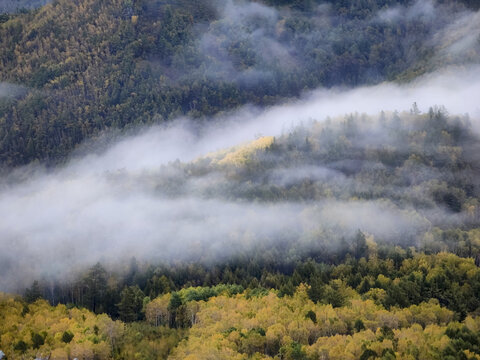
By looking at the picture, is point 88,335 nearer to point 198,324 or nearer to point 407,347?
point 198,324

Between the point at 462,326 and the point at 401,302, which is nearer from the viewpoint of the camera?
the point at 462,326

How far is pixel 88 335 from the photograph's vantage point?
15400 centimetres

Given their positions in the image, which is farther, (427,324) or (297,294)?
(297,294)

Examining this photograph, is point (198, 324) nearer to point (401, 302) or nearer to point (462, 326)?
point (401, 302)

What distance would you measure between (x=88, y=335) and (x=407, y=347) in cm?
7903

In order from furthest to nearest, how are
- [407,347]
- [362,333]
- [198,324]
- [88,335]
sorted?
[198,324] → [88,335] → [362,333] → [407,347]

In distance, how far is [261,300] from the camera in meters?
180

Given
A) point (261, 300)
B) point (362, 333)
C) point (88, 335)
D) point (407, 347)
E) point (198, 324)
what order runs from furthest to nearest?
point (261, 300) → point (198, 324) → point (88, 335) → point (362, 333) → point (407, 347)

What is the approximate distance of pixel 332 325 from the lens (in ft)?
497

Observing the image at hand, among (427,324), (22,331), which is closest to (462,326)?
(427,324)

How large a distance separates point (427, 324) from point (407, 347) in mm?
21924

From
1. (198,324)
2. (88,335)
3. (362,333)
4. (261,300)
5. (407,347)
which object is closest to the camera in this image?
(407,347)

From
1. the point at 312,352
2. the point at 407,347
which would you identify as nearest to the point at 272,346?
the point at 312,352

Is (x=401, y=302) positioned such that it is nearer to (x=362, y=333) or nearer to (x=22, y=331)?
(x=362, y=333)
